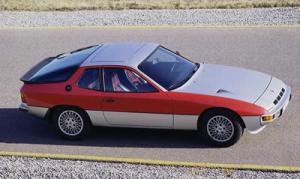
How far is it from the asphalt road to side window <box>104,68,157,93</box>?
2.87ft

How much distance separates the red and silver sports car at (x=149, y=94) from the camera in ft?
32.8

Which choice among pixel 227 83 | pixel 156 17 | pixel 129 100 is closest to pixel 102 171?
pixel 129 100

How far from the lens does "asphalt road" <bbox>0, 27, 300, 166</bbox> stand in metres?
10.1

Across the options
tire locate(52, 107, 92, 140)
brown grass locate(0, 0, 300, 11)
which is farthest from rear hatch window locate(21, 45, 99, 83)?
brown grass locate(0, 0, 300, 11)

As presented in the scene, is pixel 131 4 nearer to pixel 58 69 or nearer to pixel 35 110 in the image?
pixel 58 69

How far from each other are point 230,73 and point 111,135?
87.0 inches

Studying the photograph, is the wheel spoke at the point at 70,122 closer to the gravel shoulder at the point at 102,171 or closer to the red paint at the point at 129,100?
the red paint at the point at 129,100

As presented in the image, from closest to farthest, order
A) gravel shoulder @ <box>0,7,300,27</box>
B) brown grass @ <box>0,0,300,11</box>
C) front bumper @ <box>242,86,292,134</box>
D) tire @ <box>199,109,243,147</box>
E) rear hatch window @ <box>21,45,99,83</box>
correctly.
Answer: front bumper @ <box>242,86,292,134</box>
tire @ <box>199,109,243,147</box>
rear hatch window @ <box>21,45,99,83</box>
gravel shoulder @ <box>0,7,300,27</box>
brown grass @ <box>0,0,300,11</box>

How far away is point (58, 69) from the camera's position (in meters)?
11.0

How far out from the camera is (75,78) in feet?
35.1

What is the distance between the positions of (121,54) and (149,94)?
3.28 feet

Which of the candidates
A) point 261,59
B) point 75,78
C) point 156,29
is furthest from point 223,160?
point 156,29

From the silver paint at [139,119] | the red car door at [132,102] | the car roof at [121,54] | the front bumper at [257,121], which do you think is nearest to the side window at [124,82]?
the red car door at [132,102]

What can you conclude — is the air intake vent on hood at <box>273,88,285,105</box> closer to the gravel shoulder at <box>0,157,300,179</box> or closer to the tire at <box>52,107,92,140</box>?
the gravel shoulder at <box>0,157,300,179</box>
